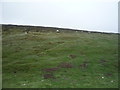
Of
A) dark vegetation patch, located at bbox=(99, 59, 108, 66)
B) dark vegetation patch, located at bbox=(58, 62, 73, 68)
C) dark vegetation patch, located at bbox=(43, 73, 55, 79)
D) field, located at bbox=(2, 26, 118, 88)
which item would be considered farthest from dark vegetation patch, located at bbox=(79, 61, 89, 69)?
dark vegetation patch, located at bbox=(43, 73, 55, 79)

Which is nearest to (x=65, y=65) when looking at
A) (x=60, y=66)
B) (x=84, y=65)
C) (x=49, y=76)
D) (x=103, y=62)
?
(x=60, y=66)

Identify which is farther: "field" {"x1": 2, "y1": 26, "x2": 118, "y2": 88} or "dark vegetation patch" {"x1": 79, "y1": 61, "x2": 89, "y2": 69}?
"dark vegetation patch" {"x1": 79, "y1": 61, "x2": 89, "y2": 69}

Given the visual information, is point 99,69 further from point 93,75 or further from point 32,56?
point 32,56

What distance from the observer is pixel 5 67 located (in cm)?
6944

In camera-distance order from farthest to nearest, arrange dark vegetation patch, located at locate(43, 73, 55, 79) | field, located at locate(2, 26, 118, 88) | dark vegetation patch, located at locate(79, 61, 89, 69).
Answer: dark vegetation patch, located at locate(79, 61, 89, 69) < dark vegetation patch, located at locate(43, 73, 55, 79) < field, located at locate(2, 26, 118, 88)

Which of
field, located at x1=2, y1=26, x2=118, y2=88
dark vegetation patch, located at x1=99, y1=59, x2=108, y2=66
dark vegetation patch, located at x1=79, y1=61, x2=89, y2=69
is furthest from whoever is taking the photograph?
dark vegetation patch, located at x1=99, y1=59, x2=108, y2=66

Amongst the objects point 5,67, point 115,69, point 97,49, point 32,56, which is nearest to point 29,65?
point 5,67

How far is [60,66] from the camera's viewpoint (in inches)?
2655

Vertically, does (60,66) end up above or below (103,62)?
above

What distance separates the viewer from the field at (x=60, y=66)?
52.2m

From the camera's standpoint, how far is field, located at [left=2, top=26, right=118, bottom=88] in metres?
52.2

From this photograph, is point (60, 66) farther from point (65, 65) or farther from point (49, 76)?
point (49, 76)

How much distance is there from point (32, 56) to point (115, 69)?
27.1 metres

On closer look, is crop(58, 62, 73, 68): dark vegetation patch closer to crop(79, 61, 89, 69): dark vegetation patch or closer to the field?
the field
